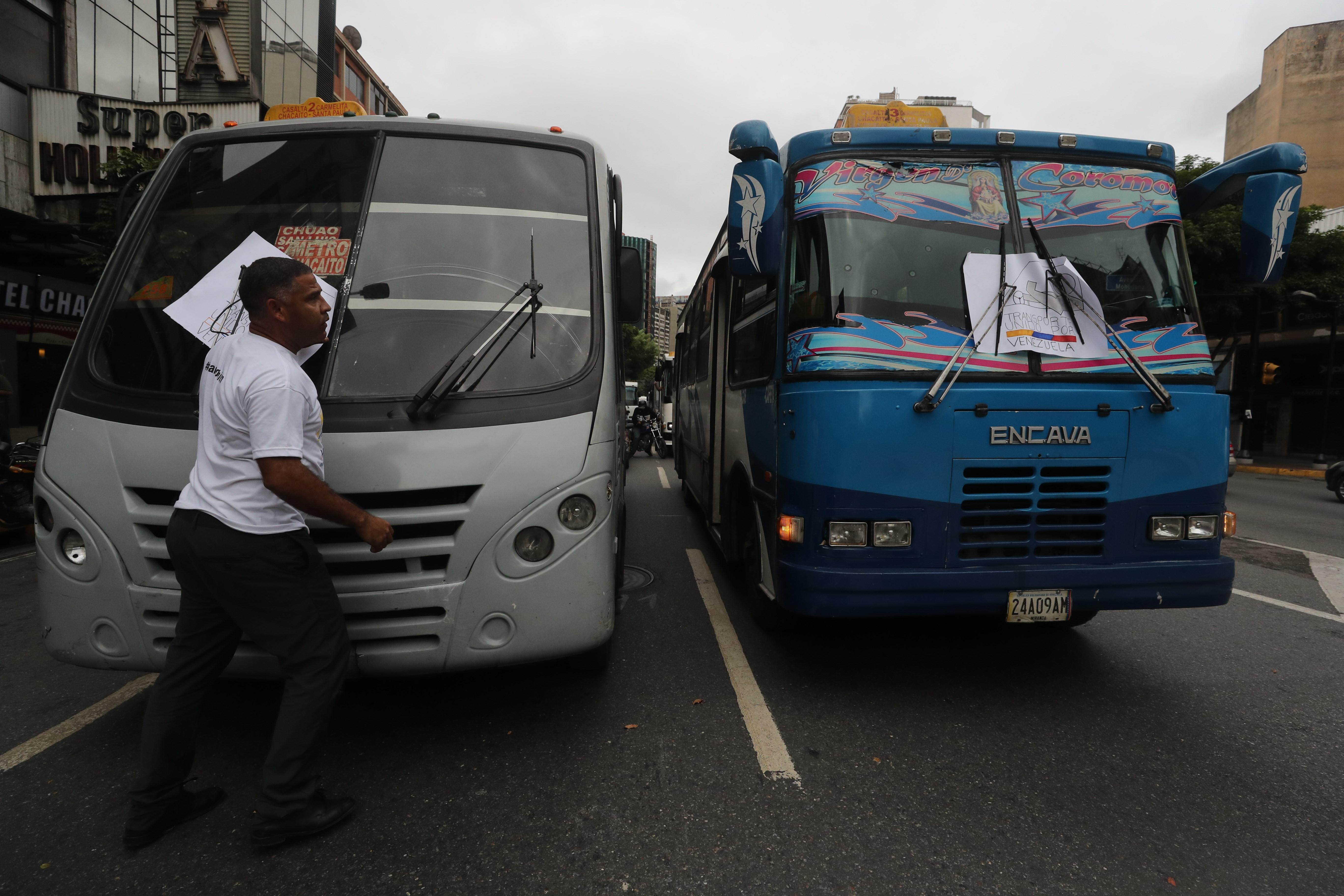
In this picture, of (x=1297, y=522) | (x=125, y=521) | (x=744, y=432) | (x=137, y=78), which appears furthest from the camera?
(x=137, y=78)

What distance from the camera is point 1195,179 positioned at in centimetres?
408

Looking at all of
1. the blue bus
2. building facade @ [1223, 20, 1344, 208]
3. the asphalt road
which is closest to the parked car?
the asphalt road

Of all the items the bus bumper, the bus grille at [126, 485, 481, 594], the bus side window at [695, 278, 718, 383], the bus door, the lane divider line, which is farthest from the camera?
the bus side window at [695, 278, 718, 383]

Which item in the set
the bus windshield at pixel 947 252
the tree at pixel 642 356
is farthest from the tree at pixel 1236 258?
the tree at pixel 642 356

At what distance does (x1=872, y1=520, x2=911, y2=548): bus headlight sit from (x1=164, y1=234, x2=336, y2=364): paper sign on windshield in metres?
2.55

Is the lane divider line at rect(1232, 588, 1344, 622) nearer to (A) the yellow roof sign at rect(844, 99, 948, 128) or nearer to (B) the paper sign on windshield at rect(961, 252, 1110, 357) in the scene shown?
(B) the paper sign on windshield at rect(961, 252, 1110, 357)

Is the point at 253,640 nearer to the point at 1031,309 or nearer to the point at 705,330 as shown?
the point at 1031,309

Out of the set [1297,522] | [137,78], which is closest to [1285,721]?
[1297,522]

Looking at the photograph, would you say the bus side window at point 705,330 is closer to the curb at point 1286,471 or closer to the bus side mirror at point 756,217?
the bus side mirror at point 756,217

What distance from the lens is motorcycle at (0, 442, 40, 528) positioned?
7.45 meters

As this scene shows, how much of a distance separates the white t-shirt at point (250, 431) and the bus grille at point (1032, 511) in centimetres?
273

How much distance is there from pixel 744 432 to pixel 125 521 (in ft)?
10.5

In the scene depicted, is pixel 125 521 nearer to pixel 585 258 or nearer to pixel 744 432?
pixel 585 258

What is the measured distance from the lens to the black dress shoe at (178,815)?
2.44 meters
